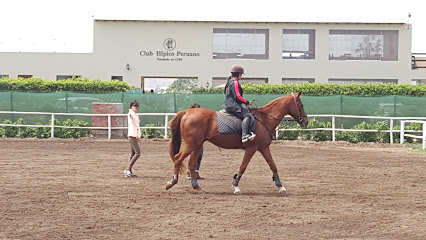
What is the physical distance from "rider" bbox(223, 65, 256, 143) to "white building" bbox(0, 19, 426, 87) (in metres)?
34.8

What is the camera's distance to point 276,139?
3020 centimetres

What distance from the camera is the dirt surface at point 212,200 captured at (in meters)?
9.05

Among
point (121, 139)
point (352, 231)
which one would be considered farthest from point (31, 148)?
point (352, 231)

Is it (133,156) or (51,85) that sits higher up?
(51,85)

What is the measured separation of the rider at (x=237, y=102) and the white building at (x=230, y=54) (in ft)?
114

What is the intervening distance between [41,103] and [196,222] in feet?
78.5

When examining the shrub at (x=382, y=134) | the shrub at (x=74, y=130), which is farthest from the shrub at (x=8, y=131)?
the shrub at (x=382, y=134)

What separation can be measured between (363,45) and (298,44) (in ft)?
15.2

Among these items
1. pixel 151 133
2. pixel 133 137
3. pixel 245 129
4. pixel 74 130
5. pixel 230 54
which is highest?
pixel 230 54

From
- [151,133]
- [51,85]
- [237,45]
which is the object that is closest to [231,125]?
[151,133]

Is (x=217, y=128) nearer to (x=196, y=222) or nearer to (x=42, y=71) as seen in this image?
(x=196, y=222)

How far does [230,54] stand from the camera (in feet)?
157

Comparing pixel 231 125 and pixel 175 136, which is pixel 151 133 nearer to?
pixel 175 136

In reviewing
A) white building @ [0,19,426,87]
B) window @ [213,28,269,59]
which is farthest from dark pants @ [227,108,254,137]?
window @ [213,28,269,59]
